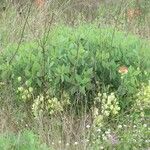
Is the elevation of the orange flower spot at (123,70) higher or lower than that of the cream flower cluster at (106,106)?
higher

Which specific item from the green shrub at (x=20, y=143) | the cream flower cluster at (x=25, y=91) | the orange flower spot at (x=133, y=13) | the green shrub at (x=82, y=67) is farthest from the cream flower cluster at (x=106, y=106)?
the orange flower spot at (x=133, y=13)

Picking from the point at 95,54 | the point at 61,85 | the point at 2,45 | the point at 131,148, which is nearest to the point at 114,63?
the point at 95,54

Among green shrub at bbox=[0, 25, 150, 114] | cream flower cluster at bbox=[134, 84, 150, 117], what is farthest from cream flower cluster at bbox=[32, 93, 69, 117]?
cream flower cluster at bbox=[134, 84, 150, 117]

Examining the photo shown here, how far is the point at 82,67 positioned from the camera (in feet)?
17.2

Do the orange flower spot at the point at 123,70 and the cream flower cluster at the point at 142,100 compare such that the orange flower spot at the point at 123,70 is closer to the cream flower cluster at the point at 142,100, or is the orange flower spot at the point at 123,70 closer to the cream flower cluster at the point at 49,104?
the cream flower cluster at the point at 142,100

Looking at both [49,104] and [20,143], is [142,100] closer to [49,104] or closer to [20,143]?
[49,104]

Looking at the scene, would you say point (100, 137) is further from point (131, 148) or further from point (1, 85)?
point (1, 85)

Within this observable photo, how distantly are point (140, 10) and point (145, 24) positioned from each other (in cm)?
52

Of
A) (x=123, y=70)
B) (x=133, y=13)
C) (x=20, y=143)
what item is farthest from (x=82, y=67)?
(x=133, y=13)

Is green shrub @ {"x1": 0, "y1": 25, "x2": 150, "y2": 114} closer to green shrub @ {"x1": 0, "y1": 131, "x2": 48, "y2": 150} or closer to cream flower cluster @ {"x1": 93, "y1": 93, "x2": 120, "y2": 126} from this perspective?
cream flower cluster @ {"x1": 93, "y1": 93, "x2": 120, "y2": 126}

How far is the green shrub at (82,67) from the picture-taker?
16.9ft

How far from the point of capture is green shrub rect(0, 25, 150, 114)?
16.9ft

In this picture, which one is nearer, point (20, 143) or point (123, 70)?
point (20, 143)

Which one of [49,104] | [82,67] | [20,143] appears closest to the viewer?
[20,143]
